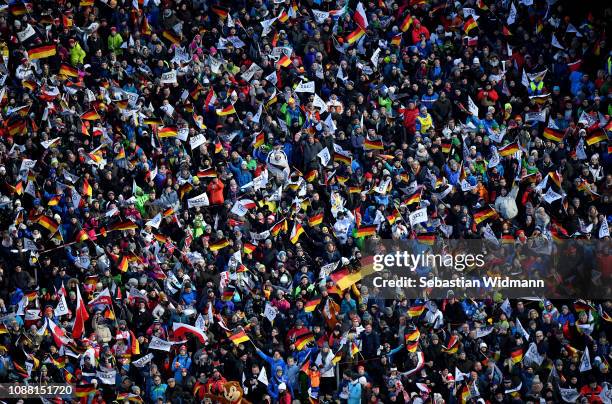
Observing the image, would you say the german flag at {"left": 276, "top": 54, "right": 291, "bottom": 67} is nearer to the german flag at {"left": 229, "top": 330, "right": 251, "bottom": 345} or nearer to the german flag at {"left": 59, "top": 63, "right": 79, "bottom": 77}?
the german flag at {"left": 59, "top": 63, "right": 79, "bottom": 77}

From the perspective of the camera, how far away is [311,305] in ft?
109

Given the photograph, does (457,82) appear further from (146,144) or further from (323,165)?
(146,144)

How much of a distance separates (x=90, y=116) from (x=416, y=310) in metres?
7.82

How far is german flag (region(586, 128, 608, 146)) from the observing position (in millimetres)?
36312

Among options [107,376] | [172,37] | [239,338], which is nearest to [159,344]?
[107,376]

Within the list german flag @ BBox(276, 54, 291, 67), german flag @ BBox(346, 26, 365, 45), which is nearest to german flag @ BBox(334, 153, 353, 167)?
german flag @ BBox(276, 54, 291, 67)

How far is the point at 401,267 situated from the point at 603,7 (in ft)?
27.2

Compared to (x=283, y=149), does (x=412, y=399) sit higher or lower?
lower

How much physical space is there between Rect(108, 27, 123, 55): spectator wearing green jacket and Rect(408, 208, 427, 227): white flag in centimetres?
727

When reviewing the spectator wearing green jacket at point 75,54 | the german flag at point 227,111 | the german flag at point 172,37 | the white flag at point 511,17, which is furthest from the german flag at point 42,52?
the white flag at point 511,17

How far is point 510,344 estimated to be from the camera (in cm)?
3275

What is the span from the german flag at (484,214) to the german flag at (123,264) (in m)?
6.54

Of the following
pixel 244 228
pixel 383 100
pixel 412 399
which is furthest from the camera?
pixel 383 100

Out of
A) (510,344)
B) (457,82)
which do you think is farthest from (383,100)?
(510,344)
